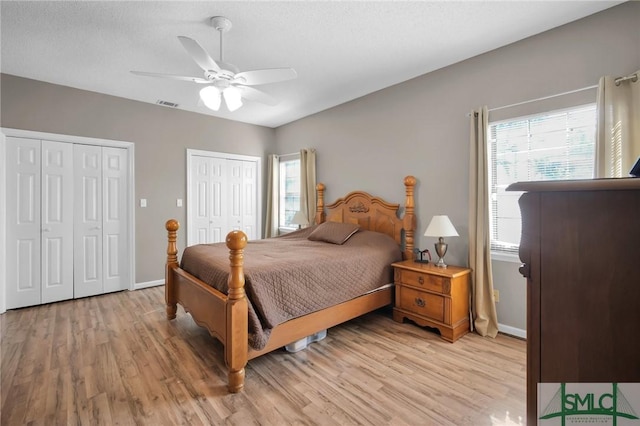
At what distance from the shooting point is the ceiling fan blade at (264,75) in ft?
7.10

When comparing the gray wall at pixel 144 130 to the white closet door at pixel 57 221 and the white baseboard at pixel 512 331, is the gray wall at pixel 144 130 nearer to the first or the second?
the white closet door at pixel 57 221

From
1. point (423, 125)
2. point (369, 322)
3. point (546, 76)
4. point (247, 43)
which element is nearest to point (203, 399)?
point (369, 322)

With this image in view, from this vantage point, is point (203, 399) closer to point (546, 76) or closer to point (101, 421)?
point (101, 421)

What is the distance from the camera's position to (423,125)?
325 cm

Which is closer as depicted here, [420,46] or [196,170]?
[420,46]

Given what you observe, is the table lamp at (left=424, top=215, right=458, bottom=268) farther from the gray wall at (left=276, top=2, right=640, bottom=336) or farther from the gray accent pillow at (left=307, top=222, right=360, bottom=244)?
the gray accent pillow at (left=307, top=222, right=360, bottom=244)

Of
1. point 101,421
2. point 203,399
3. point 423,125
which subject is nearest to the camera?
point 101,421

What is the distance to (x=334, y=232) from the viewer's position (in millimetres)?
3570

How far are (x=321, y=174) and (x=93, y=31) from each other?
299 cm

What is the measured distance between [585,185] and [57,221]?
4721 millimetres

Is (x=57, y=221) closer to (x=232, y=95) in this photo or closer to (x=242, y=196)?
(x=242, y=196)

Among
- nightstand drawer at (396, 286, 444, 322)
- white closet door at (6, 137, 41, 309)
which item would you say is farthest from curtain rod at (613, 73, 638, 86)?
white closet door at (6, 137, 41, 309)

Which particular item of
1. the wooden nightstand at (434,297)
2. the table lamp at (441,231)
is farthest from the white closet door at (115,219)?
the table lamp at (441,231)

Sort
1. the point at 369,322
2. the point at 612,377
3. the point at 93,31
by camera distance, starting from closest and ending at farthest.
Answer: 1. the point at 612,377
2. the point at 93,31
3. the point at 369,322
